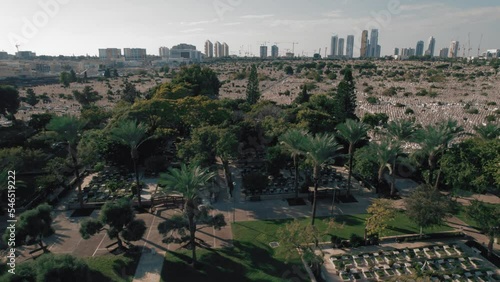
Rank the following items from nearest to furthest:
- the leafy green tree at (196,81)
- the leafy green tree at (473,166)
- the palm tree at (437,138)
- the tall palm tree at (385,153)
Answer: the leafy green tree at (473,166) < the palm tree at (437,138) < the tall palm tree at (385,153) < the leafy green tree at (196,81)

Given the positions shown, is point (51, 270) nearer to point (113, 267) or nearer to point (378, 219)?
point (113, 267)

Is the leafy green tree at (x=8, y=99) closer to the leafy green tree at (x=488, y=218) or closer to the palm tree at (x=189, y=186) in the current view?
the palm tree at (x=189, y=186)

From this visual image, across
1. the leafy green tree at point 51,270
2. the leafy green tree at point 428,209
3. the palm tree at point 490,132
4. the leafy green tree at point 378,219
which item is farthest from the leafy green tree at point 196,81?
the leafy green tree at point 51,270

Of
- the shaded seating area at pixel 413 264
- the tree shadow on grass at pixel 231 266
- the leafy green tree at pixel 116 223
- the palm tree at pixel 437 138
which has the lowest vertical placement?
the tree shadow on grass at pixel 231 266

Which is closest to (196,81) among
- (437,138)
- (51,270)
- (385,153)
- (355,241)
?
(385,153)

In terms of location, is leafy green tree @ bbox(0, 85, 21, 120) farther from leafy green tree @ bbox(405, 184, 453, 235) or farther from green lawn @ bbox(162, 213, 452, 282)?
leafy green tree @ bbox(405, 184, 453, 235)

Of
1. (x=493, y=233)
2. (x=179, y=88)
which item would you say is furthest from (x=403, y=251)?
(x=179, y=88)
